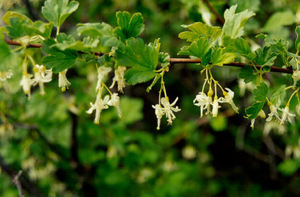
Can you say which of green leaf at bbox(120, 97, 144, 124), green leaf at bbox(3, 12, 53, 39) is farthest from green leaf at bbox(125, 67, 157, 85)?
green leaf at bbox(120, 97, 144, 124)

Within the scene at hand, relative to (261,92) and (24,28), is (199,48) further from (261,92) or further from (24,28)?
(24,28)

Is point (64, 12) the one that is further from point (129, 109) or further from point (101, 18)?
point (101, 18)

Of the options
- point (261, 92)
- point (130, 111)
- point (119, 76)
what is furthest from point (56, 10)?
point (130, 111)

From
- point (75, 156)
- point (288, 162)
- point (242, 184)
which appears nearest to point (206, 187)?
point (242, 184)

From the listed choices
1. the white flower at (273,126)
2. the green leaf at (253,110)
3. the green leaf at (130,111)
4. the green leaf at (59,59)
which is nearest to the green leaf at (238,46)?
→ the green leaf at (253,110)

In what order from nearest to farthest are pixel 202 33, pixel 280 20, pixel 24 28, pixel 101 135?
1. pixel 24 28
2. pixel 202 33
3. pixel 280 20
4. pixel 101 135

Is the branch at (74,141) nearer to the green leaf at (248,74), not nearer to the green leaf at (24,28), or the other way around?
the green leaf at (24,28)
